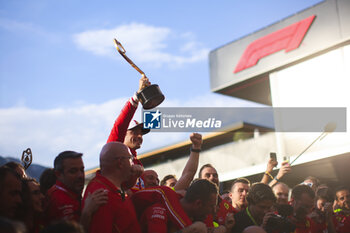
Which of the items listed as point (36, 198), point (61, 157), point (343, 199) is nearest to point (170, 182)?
point (61, 157)

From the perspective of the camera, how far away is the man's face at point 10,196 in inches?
120

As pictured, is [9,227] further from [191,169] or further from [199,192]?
[191,169]

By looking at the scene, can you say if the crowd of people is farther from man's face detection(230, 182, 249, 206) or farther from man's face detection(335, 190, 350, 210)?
man's face detection(335, 190, 350, 210)

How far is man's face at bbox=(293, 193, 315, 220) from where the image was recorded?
6.16 metres

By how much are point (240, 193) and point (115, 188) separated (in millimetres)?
2849

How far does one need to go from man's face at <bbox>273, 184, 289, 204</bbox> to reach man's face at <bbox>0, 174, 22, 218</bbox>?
451 cm

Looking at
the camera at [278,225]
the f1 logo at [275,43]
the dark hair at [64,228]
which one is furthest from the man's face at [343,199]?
the f1 logo at [275,43]

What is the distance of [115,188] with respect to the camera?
3623 millimetres

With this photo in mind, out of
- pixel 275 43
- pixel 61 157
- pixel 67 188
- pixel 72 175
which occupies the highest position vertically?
pixel 275 43

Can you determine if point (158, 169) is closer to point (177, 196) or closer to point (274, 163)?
point (274, 163)

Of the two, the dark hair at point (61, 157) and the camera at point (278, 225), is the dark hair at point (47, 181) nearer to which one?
the dark hair at point (61, 157)

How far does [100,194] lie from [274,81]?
15.9m

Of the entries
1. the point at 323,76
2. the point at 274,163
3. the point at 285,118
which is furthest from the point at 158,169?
the point at 274,163

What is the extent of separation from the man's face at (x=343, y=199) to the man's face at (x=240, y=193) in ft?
11.1
